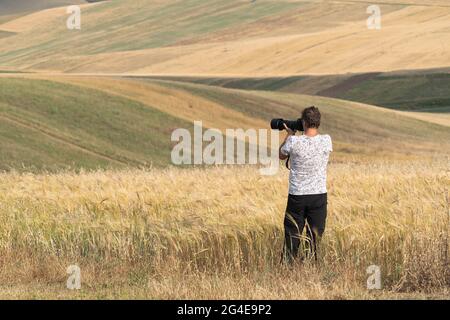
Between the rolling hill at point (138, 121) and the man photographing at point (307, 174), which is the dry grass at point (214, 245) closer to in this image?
the man photographing at point (307, 174)

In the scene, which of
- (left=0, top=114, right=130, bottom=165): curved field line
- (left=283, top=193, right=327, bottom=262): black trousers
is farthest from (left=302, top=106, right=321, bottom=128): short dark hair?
(left=0, top=114, right=130, bottom=165): curved field line

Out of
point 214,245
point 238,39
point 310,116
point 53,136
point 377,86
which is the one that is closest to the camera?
point 310,116

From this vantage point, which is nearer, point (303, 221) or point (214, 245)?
point (303, 221)

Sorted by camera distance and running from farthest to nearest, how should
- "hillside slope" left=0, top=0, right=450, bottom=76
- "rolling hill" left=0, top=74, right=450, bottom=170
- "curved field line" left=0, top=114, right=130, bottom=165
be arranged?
"hillside slope" left=0, top=0, right=450, bottom=76
"curved field line" left=0, top=114, right=130, bottom=165
"rolling hill" left=0, top=74, right=450, bottom=170

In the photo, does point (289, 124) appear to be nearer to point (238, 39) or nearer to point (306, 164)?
point (306, 164)

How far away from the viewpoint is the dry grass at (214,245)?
11805mm

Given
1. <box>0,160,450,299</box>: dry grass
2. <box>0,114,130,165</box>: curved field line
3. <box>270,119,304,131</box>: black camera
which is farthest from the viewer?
<box>0,114,130,165</box>: curved field line

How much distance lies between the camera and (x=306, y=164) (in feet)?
39.6

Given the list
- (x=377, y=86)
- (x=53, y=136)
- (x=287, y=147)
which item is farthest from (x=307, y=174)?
(x=377, y=86)

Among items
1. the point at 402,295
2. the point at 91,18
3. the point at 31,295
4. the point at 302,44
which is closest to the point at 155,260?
the point at 31,295

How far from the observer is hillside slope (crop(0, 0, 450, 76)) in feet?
355

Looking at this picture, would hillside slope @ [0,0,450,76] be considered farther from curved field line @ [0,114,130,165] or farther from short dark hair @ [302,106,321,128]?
short dark hair @ [302,106,321,128]

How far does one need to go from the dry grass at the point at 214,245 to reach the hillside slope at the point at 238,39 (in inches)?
3336

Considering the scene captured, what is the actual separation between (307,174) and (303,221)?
0.56 meters
